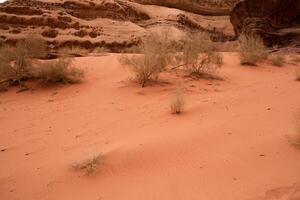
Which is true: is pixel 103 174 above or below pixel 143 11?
below

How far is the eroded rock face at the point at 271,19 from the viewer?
56.9 feet

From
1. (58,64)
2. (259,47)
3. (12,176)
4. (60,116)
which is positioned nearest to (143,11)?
(259,47)

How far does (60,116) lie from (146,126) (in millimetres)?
1608

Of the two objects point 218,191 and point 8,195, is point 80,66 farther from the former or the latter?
point 218,191

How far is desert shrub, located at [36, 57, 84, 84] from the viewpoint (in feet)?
24.6

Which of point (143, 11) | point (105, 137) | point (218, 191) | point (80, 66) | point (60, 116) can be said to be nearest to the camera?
point (218, 191)

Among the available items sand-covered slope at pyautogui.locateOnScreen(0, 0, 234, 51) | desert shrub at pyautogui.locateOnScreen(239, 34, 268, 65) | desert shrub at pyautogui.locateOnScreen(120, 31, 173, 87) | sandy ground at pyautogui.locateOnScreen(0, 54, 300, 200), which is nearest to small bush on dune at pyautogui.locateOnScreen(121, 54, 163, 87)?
desert shrub at pyautogui.locateOnScreen(120, 31, 173, 87)

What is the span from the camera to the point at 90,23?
2147 cm

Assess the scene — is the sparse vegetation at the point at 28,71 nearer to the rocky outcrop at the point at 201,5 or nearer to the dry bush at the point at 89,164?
the dry bush at the point at 89,164

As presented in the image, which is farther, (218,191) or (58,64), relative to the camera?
(58,64)

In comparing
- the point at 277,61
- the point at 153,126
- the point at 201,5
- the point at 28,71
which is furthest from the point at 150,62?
the point at 201,5

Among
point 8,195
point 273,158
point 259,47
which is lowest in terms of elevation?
point 8,195

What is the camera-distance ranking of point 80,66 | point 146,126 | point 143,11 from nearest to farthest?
point 146,126 < point 80,66 < point 143,11

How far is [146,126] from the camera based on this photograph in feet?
14.2
